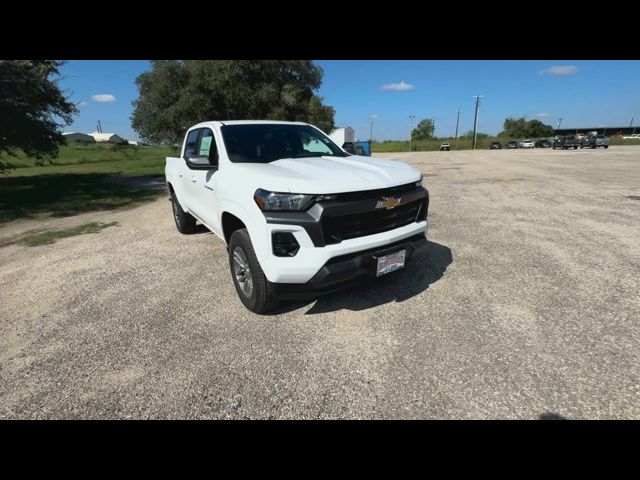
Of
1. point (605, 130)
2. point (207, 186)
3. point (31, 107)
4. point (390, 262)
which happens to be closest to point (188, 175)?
point (207, 186)

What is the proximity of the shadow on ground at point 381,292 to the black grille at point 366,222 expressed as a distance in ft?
1.52

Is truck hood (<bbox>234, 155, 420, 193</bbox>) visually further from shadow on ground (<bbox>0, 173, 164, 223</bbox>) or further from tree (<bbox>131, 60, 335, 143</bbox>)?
tree (<bbox>131, 60, 335, 143</bbox>)

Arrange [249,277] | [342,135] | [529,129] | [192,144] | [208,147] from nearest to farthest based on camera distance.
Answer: [249,277] → [208,147] → [192,144] → [342,135] → [529,129]

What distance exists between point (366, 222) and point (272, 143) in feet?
5.72

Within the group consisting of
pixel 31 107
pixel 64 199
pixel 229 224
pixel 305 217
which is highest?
pixel 31 107

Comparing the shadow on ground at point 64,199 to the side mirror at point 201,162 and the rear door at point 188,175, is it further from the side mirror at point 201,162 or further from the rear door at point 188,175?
the side mirror at point 201,162

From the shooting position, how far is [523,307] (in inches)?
128

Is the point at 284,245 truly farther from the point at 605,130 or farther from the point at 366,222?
the point at 605,130

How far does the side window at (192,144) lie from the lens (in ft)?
15.3

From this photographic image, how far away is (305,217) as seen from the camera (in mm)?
2533

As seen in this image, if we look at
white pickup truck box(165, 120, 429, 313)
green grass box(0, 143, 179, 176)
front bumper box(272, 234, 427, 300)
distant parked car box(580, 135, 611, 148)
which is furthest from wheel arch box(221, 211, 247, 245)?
distant parked car box(580, 135, 611, 148)
